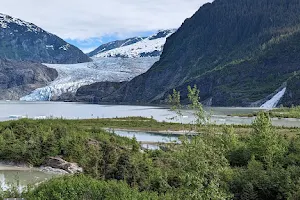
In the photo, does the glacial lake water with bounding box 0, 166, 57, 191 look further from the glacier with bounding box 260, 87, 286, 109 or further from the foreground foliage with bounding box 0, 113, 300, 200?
the glacier with bounding box 260, 87, 286, 109

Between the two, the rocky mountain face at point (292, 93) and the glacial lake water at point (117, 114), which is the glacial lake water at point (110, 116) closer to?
the glacial lake water at point (117, 114)

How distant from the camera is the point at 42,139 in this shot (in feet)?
92.8

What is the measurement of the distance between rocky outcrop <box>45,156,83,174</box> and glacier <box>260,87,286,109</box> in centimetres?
12882

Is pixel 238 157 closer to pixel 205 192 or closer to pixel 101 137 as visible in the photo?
pixel 101 137

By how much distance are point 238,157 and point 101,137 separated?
926 centimetres

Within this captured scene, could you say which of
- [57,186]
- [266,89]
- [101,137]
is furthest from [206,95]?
[57,186]

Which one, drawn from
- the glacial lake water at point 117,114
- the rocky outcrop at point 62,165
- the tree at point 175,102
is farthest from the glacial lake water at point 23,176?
the glacial lake water at point 117,114

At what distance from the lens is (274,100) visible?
152 m

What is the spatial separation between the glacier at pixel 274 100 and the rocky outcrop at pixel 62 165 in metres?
129

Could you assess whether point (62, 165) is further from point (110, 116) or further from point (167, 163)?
point (110, 116)

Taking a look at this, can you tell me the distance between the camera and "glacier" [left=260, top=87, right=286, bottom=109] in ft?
489

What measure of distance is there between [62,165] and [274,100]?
134393mm

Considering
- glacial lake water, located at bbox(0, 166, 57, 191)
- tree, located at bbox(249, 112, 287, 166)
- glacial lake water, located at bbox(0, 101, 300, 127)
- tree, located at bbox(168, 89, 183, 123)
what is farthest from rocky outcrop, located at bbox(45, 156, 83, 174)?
glacial lake water, located at bbox(0, 101, 300, 127)

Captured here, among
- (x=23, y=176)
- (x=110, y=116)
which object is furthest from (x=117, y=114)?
(x=23, y=176)
